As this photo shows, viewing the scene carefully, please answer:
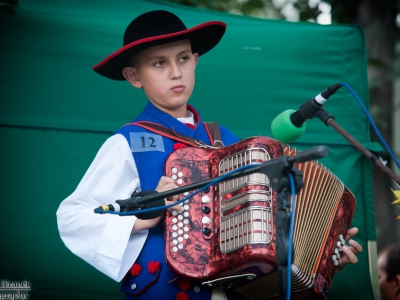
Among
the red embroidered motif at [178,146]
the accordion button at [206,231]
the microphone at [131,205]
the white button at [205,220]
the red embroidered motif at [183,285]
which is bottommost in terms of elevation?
the red embroidered motif at [183,285]

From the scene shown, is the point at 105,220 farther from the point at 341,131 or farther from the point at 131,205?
the point at 341,131

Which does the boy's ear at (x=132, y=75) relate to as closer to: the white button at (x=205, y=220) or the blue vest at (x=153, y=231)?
the blue vest at (x=153, y=231)

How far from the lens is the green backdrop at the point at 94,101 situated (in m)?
3.44

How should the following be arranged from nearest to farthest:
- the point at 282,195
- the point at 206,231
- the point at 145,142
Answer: the point at 282,195
the point at 206,231
the point at 145,142

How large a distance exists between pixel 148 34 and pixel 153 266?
36.8 inches

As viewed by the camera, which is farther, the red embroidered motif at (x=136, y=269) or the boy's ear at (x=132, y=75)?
the boy's ear at (x=132, y=75)

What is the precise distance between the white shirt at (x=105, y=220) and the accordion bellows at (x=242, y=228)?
194 millimetres

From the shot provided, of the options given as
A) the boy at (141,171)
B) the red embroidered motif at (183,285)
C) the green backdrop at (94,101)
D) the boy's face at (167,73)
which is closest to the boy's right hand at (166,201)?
the boy at (141,171)

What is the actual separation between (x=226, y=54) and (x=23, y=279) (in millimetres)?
1766

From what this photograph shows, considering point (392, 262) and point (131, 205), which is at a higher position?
point (131, 205)

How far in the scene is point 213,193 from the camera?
7.79ft

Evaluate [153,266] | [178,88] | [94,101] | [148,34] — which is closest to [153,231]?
[153,266]

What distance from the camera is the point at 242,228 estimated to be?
7.34 ft

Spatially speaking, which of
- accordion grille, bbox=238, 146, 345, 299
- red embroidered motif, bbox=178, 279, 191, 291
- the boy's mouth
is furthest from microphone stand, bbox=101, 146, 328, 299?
the boy's mouth
